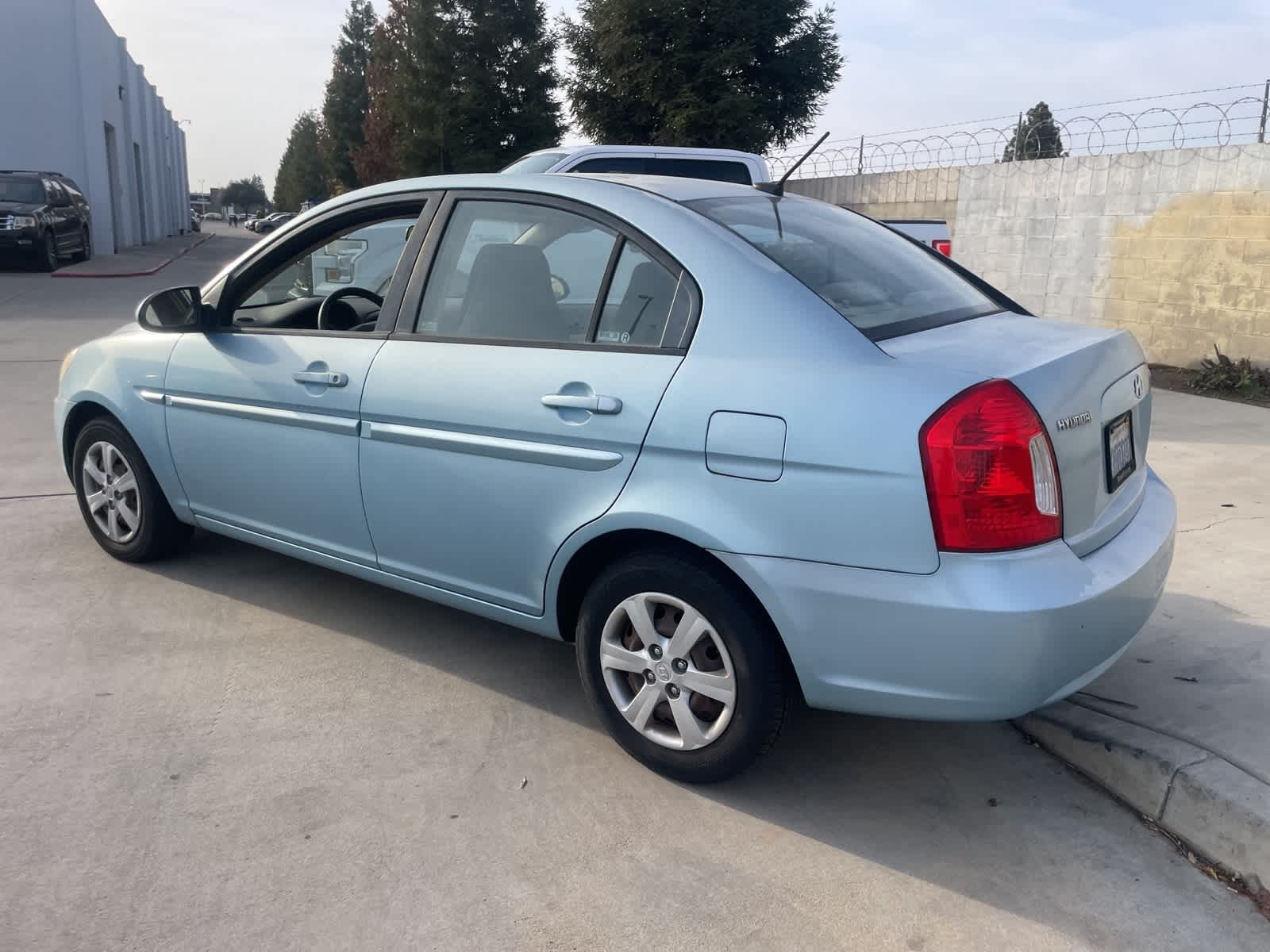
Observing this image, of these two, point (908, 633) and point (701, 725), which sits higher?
point (908, 633)

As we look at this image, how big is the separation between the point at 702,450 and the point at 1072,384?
0.97 meters

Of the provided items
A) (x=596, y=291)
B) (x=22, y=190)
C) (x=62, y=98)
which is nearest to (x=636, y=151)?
(x=596, y=291)

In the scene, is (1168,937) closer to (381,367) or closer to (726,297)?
(726,297)

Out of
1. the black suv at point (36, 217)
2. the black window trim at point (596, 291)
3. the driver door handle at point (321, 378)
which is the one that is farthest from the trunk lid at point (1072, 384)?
the black suv at point (36, 217)

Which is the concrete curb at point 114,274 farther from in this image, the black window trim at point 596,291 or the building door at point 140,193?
the black window trim at point 596,291

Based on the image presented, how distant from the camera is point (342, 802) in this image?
3092 mm

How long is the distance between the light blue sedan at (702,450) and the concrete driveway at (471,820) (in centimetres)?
31

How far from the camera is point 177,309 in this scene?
4379 mm

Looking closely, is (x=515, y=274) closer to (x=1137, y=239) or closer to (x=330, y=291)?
(x=330, y=291)

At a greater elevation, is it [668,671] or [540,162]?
[540,162]

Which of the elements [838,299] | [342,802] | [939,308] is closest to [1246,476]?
[939,308]

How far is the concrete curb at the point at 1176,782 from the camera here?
2800mm

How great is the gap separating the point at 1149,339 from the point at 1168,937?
30.5ft

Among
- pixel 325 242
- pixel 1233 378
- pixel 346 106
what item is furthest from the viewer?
pixel 346 106
